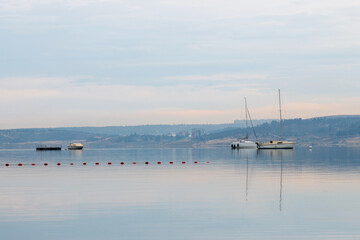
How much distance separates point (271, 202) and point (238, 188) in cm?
1543

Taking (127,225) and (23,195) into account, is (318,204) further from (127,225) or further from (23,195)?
(23,195)

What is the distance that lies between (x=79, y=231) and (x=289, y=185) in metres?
39.7

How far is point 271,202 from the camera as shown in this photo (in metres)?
58.8

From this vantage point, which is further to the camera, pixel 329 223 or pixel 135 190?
pixel 135 190

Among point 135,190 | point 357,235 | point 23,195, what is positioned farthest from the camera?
point 135,190

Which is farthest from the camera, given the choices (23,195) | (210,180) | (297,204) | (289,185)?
(210,180)

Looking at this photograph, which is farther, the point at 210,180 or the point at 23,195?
the point at 210,180

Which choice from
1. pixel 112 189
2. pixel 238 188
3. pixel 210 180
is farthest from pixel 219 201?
pixel 210 180

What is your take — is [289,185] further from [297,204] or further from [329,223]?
[329,223]

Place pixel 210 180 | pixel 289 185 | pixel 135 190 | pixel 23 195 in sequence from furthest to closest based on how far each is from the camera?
pixel 210 180
pixel 289 185
pixel 135 190
pixel 23 195

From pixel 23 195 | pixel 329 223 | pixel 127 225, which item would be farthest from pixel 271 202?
pixel 23 195

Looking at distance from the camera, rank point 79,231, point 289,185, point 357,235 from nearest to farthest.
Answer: point 357,235 < point 79,231 < point 289,185

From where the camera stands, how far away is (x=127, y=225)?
46125 mm

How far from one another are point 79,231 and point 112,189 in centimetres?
3124
